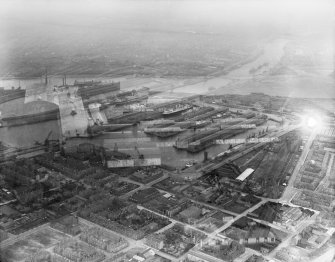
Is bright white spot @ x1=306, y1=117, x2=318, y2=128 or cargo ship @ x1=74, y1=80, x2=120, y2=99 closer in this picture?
bright white spot @ x1=306, y1=117, x2=318, y2=128

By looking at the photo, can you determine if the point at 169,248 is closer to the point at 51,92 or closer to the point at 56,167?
the point at 56,167

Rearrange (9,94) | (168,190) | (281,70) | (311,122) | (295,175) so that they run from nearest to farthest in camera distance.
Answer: (168,190) < (295,175) < (9,94) < (311,122) < (281,70)

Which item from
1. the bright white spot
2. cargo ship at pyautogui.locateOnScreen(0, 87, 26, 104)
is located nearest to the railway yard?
the bright white spot

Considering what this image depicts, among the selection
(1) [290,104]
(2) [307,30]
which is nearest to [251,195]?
(1) [290,104]

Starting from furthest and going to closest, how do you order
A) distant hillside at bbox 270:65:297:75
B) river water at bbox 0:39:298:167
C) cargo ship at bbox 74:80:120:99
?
distant hillside at bbox 270:65:297:75
cargo ship at bbox 74:80:120:99
river water at bbox 0:39:298:167

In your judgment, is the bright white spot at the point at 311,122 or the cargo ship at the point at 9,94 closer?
the cargo ship at the point at 9,94

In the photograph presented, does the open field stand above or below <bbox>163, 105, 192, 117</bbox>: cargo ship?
below

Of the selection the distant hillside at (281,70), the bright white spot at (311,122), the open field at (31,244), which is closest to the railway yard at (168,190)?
the open field at (31,244)

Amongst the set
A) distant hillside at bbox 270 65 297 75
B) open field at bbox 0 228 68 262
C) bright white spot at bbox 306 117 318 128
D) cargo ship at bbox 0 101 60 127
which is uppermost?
distant hillside at bbox 270 65 297 75

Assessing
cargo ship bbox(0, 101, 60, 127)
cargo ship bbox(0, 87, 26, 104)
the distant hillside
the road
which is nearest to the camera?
the road

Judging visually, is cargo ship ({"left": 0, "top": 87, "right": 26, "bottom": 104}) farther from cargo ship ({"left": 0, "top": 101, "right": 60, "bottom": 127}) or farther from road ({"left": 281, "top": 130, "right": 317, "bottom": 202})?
road ({"left": 281, "top": 130, "right": 317, "bottom": 202})

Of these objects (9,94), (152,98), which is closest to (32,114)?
(9,94)

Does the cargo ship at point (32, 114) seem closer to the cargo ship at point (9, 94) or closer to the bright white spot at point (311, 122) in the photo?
the cargo ship at point (9, 94)

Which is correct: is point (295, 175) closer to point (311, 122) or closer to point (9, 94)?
point (311, 122)
